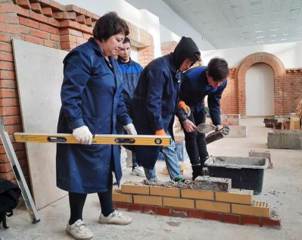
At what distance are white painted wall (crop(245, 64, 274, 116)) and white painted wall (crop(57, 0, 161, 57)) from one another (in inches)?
247

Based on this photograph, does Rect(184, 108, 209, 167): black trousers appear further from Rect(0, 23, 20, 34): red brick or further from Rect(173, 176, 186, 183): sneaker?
Rect(0, 23, 20, 34): red brick

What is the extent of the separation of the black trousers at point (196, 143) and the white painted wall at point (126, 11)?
186cm

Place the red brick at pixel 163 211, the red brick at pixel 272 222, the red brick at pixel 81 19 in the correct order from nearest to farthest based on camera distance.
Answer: the red brick at pixel 272 222, the red brick at pixel 163 211, the red brick at pixel 81 19

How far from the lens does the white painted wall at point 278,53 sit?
1074cm

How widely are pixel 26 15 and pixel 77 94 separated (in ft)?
4.01

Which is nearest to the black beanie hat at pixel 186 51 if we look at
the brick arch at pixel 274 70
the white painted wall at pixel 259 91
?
the brick arch at pixel 274 70

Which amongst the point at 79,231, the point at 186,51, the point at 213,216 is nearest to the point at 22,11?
the point at 186,51

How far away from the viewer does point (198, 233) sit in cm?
204

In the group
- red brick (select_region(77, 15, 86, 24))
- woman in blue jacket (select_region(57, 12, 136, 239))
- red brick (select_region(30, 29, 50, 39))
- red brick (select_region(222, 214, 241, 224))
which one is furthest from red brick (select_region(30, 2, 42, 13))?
red brick (select_region(222, 214, 241, 224))

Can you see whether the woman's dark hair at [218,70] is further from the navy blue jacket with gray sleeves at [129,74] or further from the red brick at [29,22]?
the red brick at [29,22]

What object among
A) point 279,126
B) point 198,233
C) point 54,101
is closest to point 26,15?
point 54,101

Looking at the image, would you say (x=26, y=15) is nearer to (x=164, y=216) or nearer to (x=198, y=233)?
(x=164, y=216)

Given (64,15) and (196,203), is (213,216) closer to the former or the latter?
(196,203)

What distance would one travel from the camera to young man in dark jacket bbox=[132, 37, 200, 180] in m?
2.26
